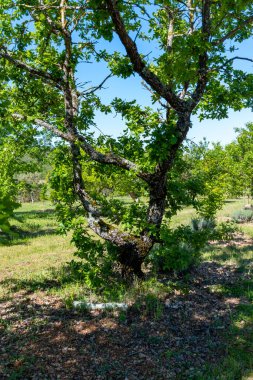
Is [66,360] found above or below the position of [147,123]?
below

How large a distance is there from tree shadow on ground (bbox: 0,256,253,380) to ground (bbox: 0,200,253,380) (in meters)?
0.02

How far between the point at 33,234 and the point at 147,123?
13748mm

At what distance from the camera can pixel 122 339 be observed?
256 inches

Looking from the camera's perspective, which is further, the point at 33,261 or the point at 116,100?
the point at 33,261

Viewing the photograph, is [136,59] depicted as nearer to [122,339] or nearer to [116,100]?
[116,100]

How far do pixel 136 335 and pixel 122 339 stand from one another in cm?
30

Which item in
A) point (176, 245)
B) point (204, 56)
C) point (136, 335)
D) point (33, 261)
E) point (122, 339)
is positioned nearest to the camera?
point (122, 339)

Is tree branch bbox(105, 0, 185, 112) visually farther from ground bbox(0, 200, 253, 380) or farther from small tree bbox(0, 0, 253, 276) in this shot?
ground bbox(0, 200, 253, 380)

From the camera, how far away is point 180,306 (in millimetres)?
7914

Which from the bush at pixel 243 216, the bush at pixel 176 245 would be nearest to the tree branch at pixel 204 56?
the bush at pixel 176 245

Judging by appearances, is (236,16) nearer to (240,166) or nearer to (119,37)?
(119,37)

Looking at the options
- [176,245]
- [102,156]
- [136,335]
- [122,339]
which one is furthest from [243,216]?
[122,339]

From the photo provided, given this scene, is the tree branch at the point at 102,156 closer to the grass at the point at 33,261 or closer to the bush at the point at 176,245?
the bush at the point at 176,245

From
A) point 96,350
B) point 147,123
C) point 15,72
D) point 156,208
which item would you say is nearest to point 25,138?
point 15,72
